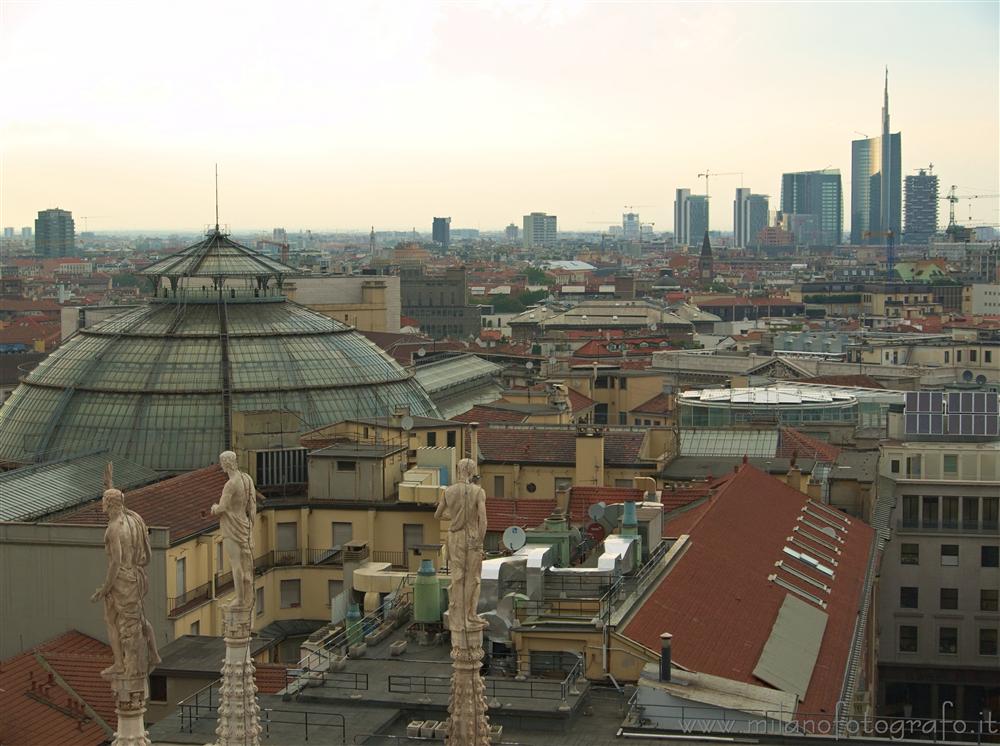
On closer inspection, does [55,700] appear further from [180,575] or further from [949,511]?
[949,511]

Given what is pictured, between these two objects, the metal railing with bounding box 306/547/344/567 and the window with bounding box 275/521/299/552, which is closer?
the metal railing with bounding box 306/547/344/567

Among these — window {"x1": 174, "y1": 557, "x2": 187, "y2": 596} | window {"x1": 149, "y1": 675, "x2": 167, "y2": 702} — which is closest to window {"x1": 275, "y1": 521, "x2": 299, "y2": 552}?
window {"x1": 174, "y1": 557, "x2": 187, "y2": 596}

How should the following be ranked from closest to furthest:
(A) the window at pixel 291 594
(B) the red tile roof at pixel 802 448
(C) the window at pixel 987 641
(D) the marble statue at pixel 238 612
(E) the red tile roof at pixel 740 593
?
1. (D) the marble statue at pixel 238 612
2. (E) the red tile roof at pixel 740 593
3. (A) the window at pixel 291 594
4. (C) the window at pixel 987 641
5. (B) the red tile roof at pixel 802 448

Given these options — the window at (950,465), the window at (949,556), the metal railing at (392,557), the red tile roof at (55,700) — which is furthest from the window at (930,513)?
the red tile roof at (55,700)

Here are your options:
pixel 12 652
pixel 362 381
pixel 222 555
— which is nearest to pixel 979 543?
pixel 362 381

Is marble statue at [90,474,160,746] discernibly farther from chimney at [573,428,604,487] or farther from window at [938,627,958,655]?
window at [938,627,958,655]

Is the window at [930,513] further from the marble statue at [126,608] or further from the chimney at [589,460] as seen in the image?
the marble statue at [126,608]
